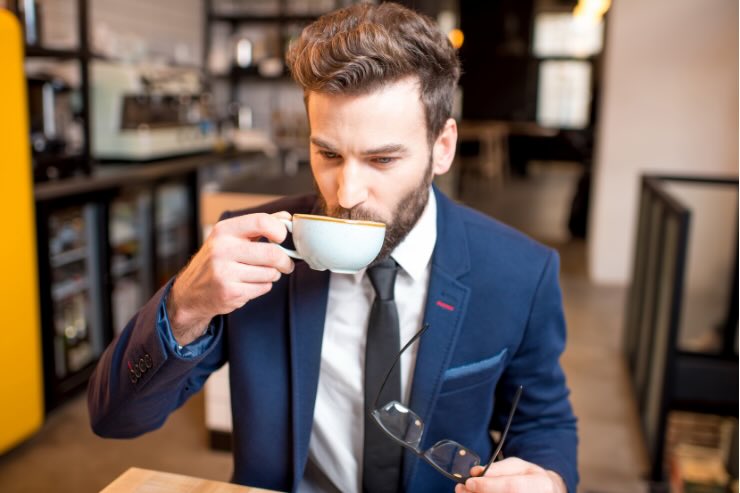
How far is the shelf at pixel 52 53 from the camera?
318 cm

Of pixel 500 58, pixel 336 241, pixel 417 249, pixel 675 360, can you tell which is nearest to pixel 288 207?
pixel 417 249

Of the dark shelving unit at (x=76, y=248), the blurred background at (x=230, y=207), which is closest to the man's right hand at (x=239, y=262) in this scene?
the blurred background at (x=230, y=207)

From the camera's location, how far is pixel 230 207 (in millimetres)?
2732

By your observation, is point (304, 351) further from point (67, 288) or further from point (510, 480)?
point (67, 288)

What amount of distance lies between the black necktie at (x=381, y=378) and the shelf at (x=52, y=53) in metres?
2.53

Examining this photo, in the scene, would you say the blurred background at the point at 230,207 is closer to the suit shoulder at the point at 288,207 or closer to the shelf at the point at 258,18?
the shelf at the point at 258,18

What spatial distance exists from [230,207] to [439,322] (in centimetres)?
159

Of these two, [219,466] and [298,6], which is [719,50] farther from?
[219,466]

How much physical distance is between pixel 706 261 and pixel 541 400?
11.0 feet

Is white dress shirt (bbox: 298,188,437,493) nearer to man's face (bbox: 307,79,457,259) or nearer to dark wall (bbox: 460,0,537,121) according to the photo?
man's face (bbox: 307,79,457,259)

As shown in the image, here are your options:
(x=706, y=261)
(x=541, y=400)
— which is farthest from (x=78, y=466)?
(x=706, y=261)

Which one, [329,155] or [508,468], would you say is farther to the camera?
[329,155]

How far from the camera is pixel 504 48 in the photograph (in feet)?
46.2

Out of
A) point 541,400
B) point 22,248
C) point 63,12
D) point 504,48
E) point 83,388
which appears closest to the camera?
point 541,400
